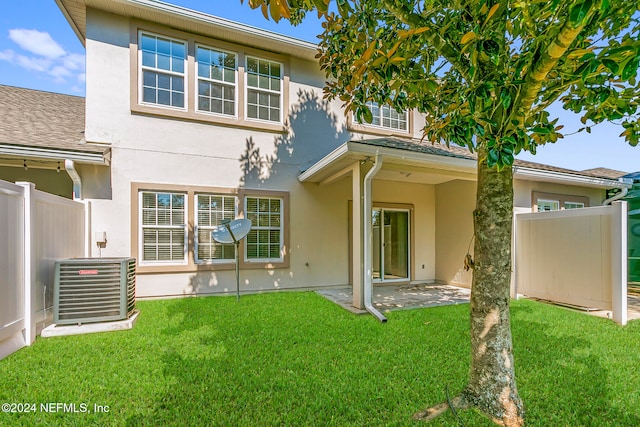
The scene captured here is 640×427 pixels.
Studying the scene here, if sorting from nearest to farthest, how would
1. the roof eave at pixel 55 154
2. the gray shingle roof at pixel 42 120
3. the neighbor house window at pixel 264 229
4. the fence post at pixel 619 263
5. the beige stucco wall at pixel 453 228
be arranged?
the roof eave at pixel 55 154 < the fence post at pixel 619 263 < the gray shingle roof at pixel 42 120 < the neighbor house window at pixel 264 229 < the beige stucco wall at pixel 453 228

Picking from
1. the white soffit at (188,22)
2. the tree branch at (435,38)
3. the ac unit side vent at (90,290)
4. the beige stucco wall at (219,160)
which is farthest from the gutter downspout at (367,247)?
the white soffit at (188,22)

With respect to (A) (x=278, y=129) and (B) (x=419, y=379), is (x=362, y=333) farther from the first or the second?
(A) (x=278, y=129)

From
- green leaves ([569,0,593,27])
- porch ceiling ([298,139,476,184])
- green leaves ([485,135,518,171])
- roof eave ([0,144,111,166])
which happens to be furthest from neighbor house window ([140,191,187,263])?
green leaves ([569,0,593,27])

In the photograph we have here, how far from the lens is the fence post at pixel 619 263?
564 cm

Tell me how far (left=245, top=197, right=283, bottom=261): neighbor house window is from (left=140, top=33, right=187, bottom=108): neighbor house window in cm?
303

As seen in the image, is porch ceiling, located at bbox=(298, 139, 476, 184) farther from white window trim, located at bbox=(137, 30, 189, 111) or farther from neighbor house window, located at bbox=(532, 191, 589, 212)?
white window trim, located at bbox=(137, 30, 189, 111)

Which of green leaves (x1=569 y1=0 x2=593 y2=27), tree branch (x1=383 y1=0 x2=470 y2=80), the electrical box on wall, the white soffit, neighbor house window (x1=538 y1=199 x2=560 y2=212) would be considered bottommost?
the electrical box on wall

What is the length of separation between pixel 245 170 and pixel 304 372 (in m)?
5.55

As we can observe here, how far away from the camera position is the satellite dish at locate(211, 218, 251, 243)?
6820 mm

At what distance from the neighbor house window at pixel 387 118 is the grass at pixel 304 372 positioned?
20.6ft

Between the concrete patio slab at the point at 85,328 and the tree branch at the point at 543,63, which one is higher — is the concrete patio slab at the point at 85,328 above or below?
below

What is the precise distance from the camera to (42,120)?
7215 millimetres

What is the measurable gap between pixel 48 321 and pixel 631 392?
7.88 meters

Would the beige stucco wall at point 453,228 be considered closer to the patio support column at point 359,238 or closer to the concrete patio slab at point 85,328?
the patio support column at point 359,238
